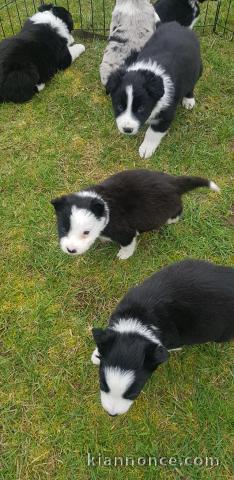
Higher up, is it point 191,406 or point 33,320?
point 33,320

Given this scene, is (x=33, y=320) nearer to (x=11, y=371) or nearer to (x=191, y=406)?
(x=11, y=371)

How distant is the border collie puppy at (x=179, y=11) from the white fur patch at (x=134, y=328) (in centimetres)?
429

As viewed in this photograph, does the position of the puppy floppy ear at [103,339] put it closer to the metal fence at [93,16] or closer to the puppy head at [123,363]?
the puppy head at [123,363]

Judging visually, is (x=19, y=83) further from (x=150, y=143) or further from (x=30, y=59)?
(x=150, y=143)

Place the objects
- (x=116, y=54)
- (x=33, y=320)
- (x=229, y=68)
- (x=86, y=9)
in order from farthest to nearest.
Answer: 1. (x=86, y=9)
2. (x=229, y=68)
3. (x=116, y=54)
4. (x=33, y=320)

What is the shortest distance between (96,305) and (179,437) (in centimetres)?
113

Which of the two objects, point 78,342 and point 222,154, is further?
point 222,154

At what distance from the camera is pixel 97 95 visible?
483 cm

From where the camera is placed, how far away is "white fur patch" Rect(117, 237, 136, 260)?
3.41 meters

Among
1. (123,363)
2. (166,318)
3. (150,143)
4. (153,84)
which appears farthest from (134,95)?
(123,363)

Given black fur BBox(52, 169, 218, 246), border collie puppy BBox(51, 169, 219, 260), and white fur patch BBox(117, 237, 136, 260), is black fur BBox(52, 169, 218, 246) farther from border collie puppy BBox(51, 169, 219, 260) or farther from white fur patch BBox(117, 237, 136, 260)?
white fur patch BBox(117, 237, 136, 260)

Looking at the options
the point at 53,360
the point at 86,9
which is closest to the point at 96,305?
the point at 53,360

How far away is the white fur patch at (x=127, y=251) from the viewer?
341 centimetres

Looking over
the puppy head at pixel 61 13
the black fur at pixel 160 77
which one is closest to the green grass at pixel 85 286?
the black fur at pixel 160 77
